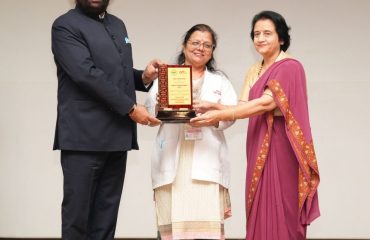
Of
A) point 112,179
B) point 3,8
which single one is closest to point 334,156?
point 112,179

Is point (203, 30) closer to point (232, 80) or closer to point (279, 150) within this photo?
point (279, 150)

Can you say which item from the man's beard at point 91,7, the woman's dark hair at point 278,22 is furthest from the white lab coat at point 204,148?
the man's beard at point 91,7

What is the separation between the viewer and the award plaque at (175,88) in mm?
2473

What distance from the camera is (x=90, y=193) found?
237 centimetres

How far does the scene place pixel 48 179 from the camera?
4020 millimetres

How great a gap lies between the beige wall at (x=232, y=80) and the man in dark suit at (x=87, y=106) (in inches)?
62.0

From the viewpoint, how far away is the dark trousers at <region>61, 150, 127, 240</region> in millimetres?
2334

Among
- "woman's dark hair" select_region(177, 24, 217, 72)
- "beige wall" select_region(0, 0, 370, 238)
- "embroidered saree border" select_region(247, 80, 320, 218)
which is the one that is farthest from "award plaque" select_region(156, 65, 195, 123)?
"beige wall" select_region(0, 0, 370, 238)

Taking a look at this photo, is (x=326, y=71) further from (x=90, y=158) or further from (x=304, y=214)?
(x=90, y=158)

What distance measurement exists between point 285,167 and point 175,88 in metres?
0.63

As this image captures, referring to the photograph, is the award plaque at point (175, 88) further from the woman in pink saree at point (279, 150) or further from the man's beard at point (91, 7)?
the man's beard at point (91, 7)

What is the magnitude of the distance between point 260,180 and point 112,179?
70cm

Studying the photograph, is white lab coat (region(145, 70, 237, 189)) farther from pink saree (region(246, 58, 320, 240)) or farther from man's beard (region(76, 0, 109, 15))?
man's beard (region(76, 0, 109, 15))

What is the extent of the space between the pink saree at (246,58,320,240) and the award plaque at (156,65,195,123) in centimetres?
33
